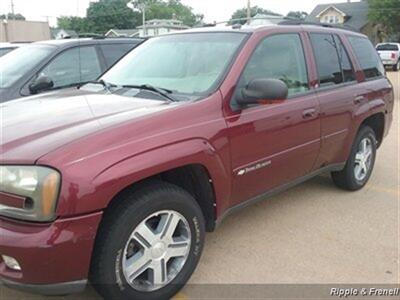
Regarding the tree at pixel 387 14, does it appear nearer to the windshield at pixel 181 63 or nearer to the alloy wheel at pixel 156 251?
the windshield at pixel 181 63

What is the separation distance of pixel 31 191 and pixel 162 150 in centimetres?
79

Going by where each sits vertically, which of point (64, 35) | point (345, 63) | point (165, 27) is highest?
point (165, 27)

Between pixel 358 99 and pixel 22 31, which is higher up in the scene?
pixel 22 31

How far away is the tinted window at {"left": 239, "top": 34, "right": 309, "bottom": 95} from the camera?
12.2 feet

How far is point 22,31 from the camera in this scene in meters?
29.3

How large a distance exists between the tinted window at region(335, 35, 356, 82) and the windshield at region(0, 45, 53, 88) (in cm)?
352

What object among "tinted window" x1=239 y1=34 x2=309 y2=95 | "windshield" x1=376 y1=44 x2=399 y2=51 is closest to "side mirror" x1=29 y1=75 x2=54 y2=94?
"tinted window" x1=239 y1=34 x2=309 y2=95

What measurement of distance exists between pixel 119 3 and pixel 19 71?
81.1m

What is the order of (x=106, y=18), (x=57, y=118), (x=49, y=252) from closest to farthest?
1. (x=49, y=252)
2. (x=57, y=118)
3. (x=106, y=18)

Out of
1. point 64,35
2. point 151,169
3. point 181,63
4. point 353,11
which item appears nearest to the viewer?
point 151,169

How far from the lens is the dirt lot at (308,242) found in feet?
11.3

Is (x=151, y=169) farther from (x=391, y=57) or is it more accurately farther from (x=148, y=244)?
(x=391, y=57)

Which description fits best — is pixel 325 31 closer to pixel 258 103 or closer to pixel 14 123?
pixel 258 103

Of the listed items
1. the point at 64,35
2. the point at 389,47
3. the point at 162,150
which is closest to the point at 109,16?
the point at 389,47
